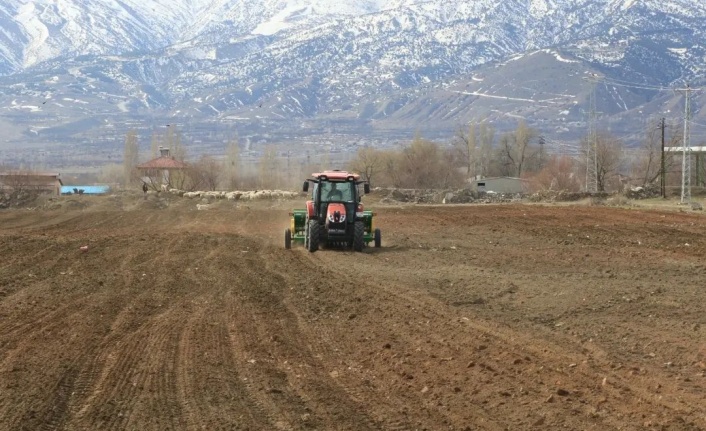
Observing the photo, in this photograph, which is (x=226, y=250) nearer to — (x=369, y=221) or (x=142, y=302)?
(x=369, y=221)

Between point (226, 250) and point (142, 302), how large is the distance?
30.5ft

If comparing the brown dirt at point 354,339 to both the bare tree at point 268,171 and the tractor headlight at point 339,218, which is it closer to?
the tractor headlight at point 339,218

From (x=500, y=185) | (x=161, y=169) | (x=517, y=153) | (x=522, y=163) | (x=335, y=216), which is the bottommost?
(x=500, y=185)

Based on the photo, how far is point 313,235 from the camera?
2544 centimetres

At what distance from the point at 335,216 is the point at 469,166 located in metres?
116

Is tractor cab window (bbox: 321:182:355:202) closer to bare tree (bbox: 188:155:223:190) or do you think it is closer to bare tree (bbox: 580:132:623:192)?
bare tree (bbox: 580:132:623:192)

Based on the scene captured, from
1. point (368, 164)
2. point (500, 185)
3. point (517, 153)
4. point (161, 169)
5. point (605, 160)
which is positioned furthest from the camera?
point (517, 153)

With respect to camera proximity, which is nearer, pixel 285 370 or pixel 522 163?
pixel 285 370

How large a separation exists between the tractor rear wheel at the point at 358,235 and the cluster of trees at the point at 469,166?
51851mm

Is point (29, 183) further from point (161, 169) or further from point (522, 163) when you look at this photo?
point (522, 163)

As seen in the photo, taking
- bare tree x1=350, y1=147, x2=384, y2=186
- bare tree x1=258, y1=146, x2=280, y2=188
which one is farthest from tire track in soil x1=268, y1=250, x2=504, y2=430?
bare tree x1=258, y1=146, x2=280, y2=188

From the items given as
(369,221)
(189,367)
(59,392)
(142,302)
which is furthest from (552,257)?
(59,392)

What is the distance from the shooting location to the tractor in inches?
1005

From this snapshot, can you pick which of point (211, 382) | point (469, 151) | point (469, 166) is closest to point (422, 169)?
point (469, 166)
